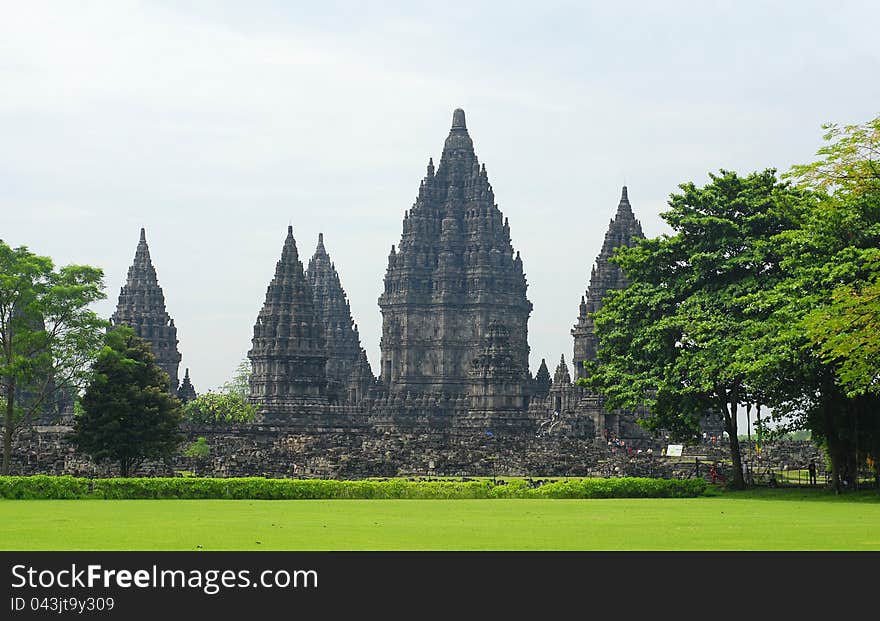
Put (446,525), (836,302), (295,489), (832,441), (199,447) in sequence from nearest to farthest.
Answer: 1. (446,525)
2. (836,302)
3. (832,441)
4. (295,489)
5. (199,447)

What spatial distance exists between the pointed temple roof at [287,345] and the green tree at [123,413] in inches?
2503

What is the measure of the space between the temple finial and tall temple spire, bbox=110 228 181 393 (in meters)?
32.7


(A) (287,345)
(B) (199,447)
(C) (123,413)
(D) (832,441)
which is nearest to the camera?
(D) (832,441)

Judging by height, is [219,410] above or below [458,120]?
below

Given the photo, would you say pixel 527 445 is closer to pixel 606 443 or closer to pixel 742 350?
pixel 606 443

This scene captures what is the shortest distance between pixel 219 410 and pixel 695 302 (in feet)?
283

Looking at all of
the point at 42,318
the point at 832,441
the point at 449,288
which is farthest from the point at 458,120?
the point at 832,441

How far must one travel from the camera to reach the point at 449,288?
143125mm

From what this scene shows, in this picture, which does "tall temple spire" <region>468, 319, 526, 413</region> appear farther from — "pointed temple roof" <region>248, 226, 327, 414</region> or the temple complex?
the temple complex

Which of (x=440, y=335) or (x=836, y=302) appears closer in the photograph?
(x=836, y=302)

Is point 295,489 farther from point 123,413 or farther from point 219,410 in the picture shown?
point 219,410

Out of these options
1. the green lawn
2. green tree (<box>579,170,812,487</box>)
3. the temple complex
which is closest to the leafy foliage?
green tree (<box>579,170,812,487</box>)
